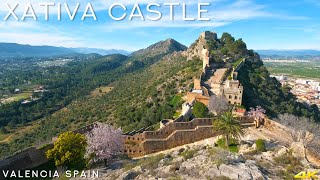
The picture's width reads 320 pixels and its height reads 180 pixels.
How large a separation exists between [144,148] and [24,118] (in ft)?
271

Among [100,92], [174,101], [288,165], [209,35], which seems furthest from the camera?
[100,92]

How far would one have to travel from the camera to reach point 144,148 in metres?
29.1

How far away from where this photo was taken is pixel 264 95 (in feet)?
190

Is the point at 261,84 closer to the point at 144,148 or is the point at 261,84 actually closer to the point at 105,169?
the point at 144,148

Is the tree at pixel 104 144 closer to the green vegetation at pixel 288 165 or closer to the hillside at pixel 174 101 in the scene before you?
the green vegetation at pixel 288 165

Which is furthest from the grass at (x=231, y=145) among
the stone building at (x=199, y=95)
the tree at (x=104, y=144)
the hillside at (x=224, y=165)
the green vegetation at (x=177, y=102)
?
the green vegetation at (x=177, y=102)

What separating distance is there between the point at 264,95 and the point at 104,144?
3873 centimetres

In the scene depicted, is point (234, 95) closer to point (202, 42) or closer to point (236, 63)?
point (236, 63)

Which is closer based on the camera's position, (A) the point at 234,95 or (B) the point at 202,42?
(A) the point at 234,95

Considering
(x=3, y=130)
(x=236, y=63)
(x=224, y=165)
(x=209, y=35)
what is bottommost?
(x=3, y=130)

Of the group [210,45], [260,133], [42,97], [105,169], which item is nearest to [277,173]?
[260,133]

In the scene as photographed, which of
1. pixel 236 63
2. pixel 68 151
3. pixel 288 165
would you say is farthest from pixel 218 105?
pixel 236 63

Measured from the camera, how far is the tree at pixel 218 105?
39531 mm

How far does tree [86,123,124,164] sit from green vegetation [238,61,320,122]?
932 inches
